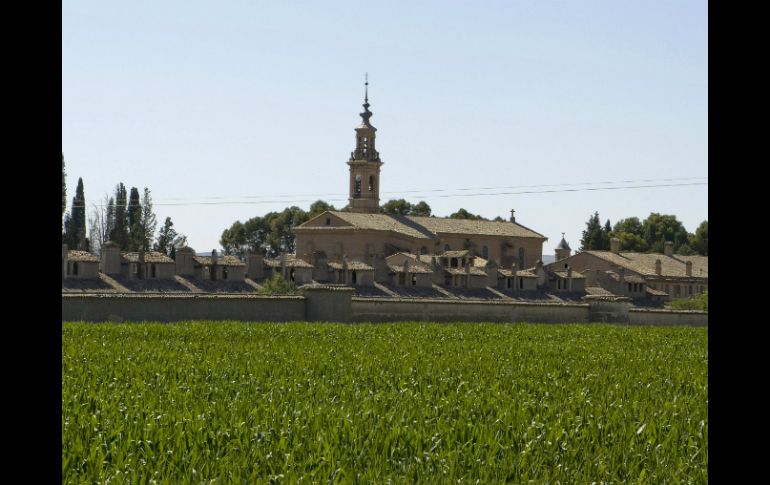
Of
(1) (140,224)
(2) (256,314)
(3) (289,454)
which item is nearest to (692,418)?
(3) (289,454)

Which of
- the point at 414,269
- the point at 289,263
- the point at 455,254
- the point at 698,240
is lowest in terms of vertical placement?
the point at 414,269

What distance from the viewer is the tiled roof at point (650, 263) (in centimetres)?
10731

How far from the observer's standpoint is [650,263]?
112 metres

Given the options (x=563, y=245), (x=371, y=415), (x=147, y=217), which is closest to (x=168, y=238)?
(x=147, y=217)

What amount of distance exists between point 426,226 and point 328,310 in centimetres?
6883

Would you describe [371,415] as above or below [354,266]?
below

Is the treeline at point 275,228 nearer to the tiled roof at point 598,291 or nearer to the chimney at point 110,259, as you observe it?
the tiled roof at point 598,291

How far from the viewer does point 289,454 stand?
8836mm

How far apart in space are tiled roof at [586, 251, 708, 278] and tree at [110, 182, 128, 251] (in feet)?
156

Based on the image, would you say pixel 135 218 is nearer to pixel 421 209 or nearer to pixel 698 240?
pixel 421 209

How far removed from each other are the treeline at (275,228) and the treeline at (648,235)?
16126 millimetres

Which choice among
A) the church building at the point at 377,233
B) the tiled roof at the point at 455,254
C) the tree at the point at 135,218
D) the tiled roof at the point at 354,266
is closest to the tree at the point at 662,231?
the church building at the point at 377,233

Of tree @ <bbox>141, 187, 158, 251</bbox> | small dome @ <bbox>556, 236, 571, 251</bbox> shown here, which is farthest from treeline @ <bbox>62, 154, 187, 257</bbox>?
small dome @ <bbox>556, 236, 571, 251</bbox>
